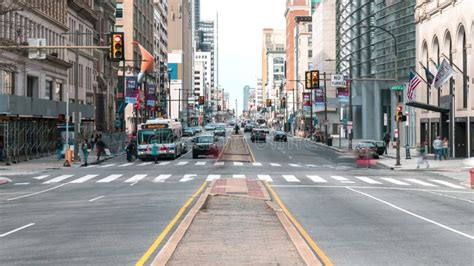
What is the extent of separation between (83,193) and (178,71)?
160 metres

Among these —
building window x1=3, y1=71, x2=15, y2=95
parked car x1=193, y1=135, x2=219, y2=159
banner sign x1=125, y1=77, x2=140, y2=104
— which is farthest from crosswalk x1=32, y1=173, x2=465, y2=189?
banner sign x1=125, y1=77, x2=140, y2=104

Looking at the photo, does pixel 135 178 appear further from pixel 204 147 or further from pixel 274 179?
pixel 204 147

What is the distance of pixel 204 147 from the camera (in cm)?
5328

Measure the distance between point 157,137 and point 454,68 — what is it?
23.4m

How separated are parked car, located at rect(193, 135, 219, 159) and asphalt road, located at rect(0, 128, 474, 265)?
1858 centimetres

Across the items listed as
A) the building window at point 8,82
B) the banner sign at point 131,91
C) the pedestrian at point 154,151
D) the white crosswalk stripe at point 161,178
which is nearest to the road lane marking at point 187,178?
the white crosswalk stripe at point 161,178

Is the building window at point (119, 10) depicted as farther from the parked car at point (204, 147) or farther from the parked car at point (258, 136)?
the parked car at point (204, 147)

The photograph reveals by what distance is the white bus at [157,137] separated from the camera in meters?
49.3

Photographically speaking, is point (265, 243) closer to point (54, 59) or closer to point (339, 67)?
point (54, 59)

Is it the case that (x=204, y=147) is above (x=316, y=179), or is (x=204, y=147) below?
above

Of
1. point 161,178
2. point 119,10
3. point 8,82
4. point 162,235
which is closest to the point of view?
point 162,235

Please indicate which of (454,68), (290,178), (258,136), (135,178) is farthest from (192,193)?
(258,136)

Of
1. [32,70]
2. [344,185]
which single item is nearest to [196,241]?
[344,185]

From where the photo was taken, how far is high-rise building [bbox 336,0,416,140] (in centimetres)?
7444
